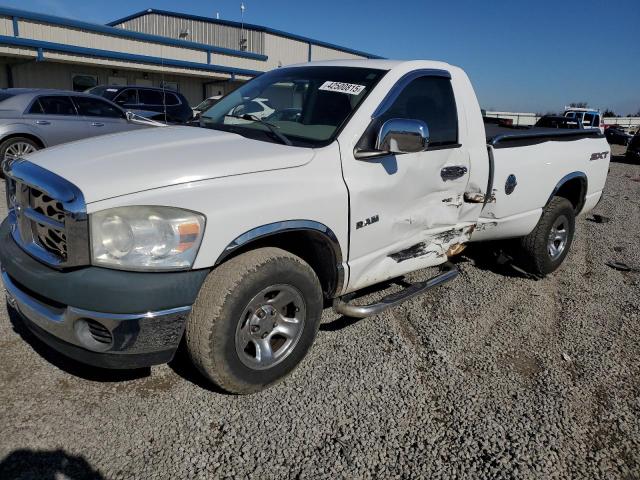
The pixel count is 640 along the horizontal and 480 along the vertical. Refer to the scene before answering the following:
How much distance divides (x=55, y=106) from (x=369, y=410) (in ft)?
29.4

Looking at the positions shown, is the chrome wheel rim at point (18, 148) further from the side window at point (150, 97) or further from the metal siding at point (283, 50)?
the metal siding at point (283, 50)

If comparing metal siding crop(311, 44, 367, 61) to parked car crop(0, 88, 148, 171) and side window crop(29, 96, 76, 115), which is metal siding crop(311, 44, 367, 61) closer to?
parked car crop(0, 88, 148, 171)

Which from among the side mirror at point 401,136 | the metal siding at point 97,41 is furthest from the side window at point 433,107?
the metal siding at point 97,41

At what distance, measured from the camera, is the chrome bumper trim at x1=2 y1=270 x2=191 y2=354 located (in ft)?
7.57

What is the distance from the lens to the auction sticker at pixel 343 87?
3.31 meters

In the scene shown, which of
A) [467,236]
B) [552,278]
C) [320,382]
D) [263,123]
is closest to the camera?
[320,382]

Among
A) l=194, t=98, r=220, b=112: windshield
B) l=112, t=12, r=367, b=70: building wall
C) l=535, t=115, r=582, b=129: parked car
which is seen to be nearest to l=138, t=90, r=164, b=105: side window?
l=194, t=98, r=220, b=112: windshield

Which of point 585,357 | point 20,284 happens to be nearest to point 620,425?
point 585,357

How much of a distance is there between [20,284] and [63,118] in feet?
25.3

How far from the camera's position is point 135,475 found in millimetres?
2270

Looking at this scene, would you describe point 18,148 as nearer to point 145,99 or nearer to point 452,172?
point 145,99

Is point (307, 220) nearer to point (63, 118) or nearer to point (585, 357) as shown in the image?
point (585, 357)

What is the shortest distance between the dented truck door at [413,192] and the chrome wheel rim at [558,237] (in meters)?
1.46

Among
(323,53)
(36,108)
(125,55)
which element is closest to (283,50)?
(323,53)
